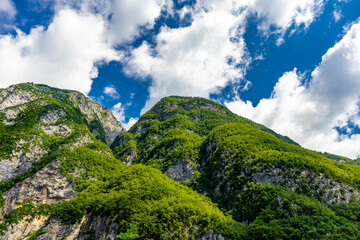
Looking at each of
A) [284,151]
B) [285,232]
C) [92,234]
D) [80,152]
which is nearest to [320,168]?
[284,151]

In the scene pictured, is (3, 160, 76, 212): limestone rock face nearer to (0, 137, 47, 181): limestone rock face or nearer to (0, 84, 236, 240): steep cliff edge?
(0, 84, 236, 240): steep cliff edge

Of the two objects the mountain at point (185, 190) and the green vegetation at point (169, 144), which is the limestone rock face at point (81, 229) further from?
the green vegetation at point (169, 144)

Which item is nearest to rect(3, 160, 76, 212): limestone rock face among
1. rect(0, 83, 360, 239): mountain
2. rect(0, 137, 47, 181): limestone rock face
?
rect(0, 83, 360, 239): mountain

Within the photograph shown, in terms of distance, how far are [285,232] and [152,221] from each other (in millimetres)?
41454

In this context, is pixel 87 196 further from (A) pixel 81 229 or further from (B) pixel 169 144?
(B) pixel 169 144

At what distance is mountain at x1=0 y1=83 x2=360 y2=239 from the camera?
64250 millimetres

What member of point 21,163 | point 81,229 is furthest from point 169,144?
point 21,163

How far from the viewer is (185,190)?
9875 centimetres

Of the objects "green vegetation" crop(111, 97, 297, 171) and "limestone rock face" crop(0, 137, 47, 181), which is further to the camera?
"green vegetation" crop(111, 97, 297, 171)

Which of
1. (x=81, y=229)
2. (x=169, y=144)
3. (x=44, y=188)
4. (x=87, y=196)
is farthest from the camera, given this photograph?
(x=169, y=144)

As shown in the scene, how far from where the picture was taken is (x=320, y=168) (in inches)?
3364

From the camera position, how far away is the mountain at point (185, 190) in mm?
64250

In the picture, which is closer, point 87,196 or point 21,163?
point 87,196

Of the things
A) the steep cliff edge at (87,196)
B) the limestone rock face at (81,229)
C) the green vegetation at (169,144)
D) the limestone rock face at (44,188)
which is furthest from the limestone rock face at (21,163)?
the limestone rock face at (81,229)
